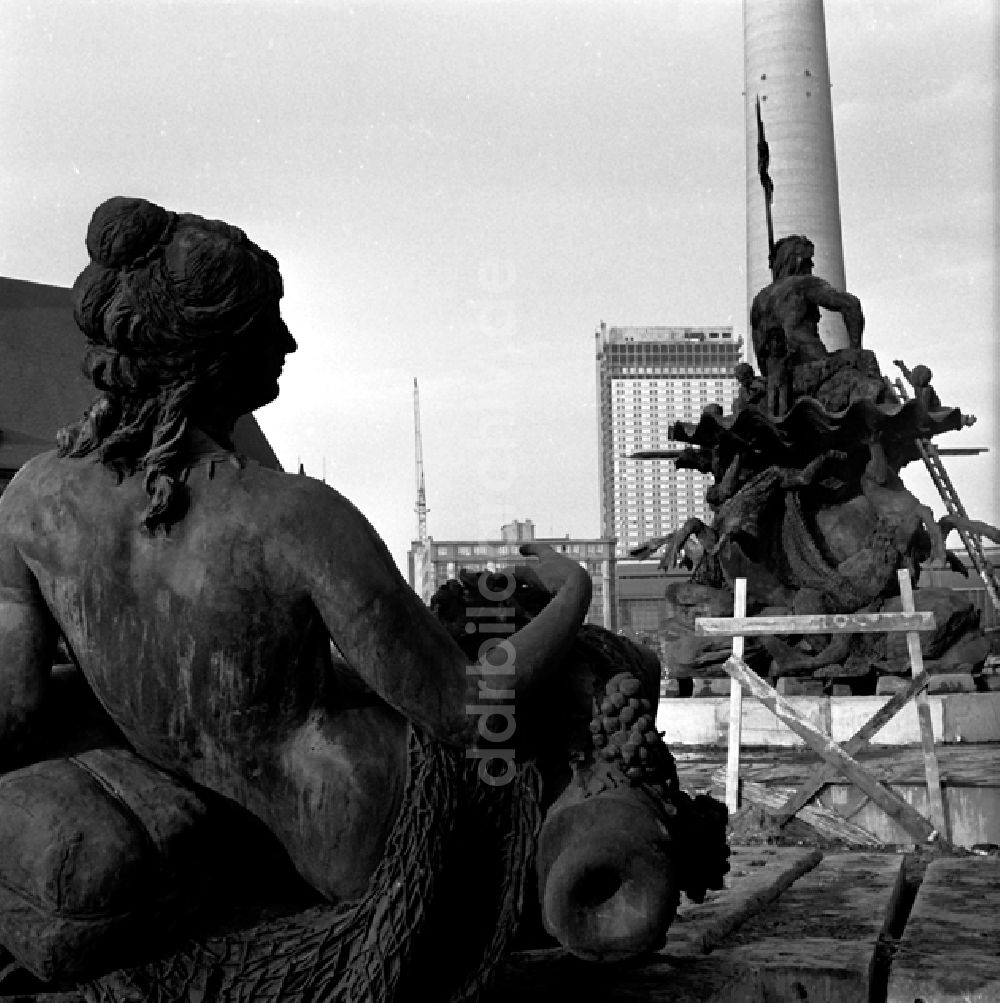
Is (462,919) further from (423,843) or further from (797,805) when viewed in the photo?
(797,805)

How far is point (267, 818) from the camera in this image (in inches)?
87.0

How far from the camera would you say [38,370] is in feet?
128

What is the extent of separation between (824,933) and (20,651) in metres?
1.64

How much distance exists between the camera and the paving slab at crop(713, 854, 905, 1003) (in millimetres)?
2576

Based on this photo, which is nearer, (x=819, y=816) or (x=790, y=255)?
(x=819, y=816)

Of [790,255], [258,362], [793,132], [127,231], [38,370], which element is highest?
[38,370]

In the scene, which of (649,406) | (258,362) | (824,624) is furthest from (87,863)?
(649,406)

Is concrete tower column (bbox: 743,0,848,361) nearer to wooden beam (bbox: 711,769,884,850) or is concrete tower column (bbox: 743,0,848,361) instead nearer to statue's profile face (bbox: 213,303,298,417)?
wooden beam (bbox: 711,769,884,850)

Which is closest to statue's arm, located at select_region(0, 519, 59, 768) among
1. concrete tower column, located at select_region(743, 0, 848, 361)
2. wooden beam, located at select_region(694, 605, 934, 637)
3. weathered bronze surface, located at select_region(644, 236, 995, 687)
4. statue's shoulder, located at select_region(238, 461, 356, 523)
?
statue's shoulder, located at select_region(238, 461, 356, 523)

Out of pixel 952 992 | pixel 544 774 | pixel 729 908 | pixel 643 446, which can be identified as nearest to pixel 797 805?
pixel 729 908

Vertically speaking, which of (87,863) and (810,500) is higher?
(810,500)

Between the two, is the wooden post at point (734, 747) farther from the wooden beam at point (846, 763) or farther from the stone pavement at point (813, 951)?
the stone pavement at point (813, 951)

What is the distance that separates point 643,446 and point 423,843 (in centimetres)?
1824

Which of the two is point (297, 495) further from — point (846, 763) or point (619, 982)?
point (846, 763)
